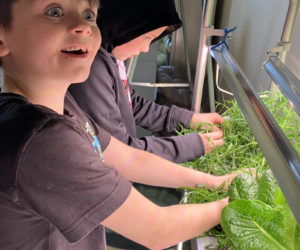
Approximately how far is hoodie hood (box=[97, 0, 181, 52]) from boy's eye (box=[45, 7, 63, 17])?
347 mm

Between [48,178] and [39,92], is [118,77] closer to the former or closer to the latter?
[39,92]

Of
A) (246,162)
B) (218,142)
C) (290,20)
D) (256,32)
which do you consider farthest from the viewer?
(256,32)

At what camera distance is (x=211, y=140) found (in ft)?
3.11

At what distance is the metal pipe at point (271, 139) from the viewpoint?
0.37 metres

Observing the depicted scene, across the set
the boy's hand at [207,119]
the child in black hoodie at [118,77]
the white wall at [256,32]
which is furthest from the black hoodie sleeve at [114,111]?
the white wall at [256,32]

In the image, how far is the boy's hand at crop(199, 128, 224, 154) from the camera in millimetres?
934

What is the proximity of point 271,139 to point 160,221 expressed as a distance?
0.87 ft

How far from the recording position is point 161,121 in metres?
1.16

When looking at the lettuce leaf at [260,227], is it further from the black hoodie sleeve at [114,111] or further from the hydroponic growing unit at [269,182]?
the black hoodie sleeve at [114,111]

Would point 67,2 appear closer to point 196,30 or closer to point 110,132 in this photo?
point 110,132

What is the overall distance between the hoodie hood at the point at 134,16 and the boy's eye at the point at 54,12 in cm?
35

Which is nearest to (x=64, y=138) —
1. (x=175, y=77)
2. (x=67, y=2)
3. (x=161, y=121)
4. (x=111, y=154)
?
(x=67, y=2)

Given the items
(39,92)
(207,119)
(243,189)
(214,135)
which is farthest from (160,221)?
(207,119)

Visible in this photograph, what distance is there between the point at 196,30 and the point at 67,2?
1.76 m
